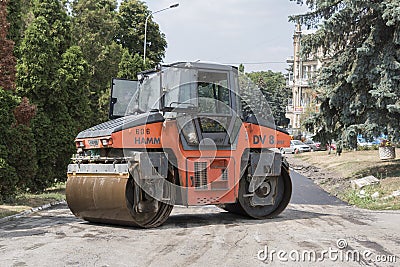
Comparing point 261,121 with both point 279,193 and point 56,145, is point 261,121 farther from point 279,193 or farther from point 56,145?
point 56,145

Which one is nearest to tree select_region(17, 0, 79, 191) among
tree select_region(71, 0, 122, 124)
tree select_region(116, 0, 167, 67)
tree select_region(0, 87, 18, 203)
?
tree select_region(0, 87, 18, 203)

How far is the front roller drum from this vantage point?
1097 cm

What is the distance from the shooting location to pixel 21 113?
1669 cm

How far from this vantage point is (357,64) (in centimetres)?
2109

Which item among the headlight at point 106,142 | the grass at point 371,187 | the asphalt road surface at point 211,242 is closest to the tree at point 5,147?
the asphalt road surface at point 211,242

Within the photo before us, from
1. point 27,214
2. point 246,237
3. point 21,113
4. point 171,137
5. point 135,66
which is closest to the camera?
point 246,237

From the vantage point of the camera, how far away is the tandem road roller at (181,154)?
36.9 feet

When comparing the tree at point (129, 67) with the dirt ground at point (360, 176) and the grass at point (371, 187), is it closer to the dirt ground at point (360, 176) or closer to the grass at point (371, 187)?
the dirt ground at point (360, 176)

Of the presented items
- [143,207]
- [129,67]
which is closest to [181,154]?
[143,207]

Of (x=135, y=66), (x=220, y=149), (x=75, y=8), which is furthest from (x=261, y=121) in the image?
(x=75, y=8)

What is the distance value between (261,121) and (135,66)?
67.2 feet

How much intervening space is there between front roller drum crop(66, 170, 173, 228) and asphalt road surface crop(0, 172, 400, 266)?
0.72ft

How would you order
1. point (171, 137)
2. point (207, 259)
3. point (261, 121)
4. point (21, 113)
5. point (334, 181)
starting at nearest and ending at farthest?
point (207, 259)
point (171, 137)
point (261, 121)
point (21, 113)
point (334, 181)

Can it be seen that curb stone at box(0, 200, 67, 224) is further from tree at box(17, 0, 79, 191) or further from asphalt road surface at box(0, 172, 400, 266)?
tree at box(17, 0, 79, 191)
